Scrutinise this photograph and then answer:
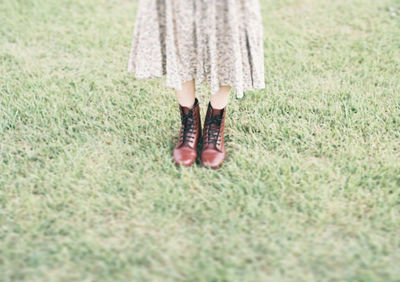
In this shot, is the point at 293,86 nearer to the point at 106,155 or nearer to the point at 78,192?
the point at 106,155

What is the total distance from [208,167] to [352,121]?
3.11 ft

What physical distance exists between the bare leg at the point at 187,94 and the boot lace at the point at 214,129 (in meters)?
0.14

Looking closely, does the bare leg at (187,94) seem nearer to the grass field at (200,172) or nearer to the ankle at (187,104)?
the ankle at (187,104)

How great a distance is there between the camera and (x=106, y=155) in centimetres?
219

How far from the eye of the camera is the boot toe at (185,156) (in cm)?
208

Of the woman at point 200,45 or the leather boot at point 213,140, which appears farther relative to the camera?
the leather boot at point 213,140

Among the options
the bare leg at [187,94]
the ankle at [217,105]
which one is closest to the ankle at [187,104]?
the bare leg at [187,94]

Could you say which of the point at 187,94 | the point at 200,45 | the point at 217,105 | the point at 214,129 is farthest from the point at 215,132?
the point at 200,45

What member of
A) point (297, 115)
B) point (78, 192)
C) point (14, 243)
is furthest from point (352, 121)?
point (14, 243)

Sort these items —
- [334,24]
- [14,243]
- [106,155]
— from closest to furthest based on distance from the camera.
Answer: [14,243], [106,155], [334,24]

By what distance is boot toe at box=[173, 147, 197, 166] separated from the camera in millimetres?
2080

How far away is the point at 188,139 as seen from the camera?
6.99ft

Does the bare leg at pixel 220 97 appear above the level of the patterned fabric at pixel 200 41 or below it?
below

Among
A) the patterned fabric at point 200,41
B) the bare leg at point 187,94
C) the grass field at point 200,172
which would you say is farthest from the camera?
the bare leg at point 187,94
